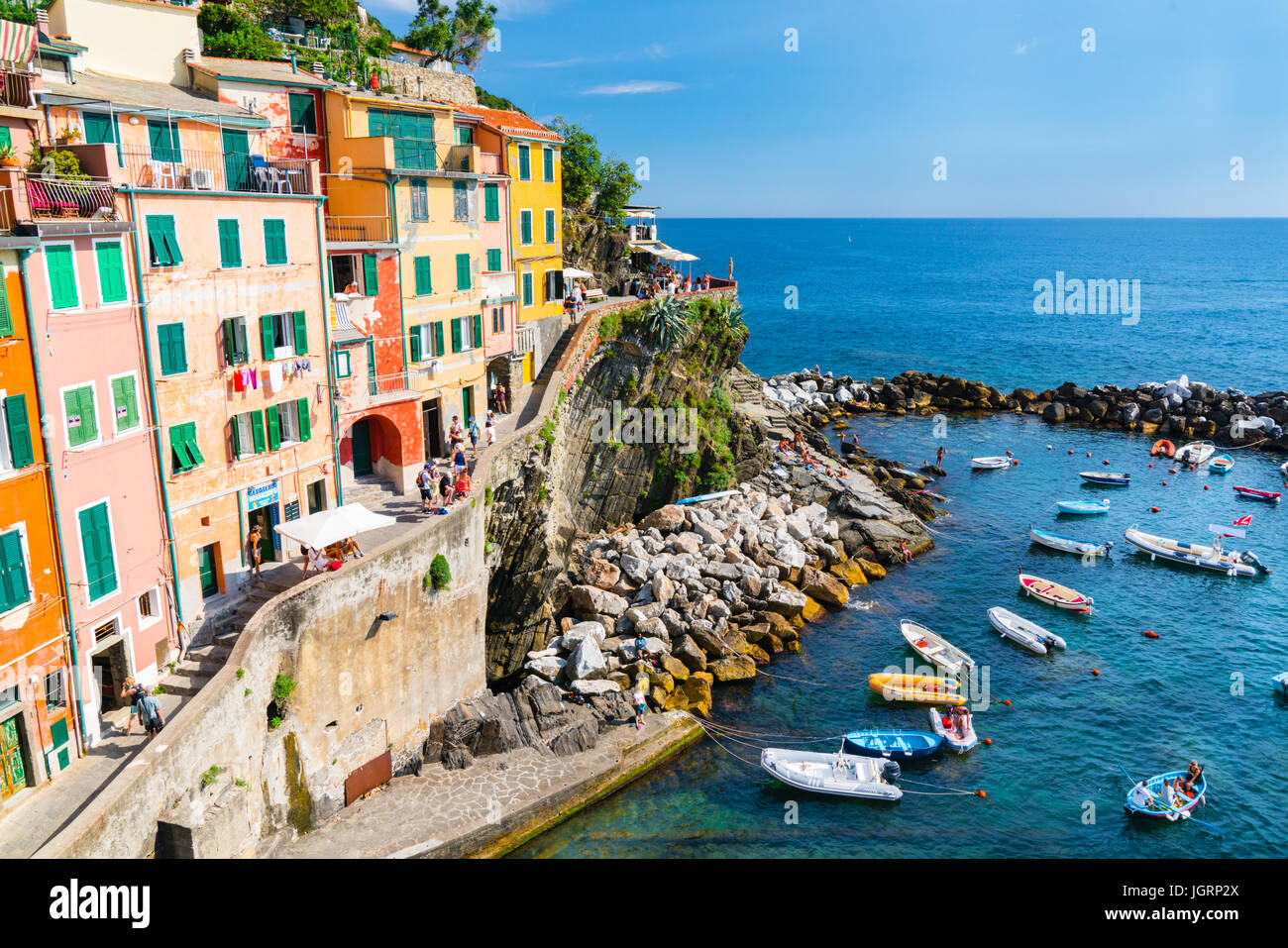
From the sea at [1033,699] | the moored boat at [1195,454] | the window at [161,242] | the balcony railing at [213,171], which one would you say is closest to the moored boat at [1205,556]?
the sea at [1033,699]

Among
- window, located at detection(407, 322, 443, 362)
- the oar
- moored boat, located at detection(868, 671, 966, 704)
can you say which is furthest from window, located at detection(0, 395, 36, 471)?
the oar

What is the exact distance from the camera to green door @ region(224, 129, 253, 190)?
1119 inches

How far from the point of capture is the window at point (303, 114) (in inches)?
1300

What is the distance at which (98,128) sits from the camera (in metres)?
24.2

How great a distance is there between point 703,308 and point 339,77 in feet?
76.5

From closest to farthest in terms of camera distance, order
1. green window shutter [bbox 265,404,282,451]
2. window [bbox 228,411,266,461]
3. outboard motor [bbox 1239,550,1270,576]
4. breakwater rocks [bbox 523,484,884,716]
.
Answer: window [bbox 228,411,266,461]
green window shutter [bbox 265,404,282,451]
breakwater rocks [bbox 523,484,884,716]
outboard motor [bbox 1239,550,1270,576]

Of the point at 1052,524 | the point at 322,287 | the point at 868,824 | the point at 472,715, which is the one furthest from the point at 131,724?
the point at 1052,524

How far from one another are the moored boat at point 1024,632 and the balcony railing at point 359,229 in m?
32.0

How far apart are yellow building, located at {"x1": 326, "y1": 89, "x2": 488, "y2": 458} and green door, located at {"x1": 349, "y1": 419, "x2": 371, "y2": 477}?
2366 millimetres

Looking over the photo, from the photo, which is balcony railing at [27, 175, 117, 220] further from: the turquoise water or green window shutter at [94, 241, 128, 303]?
the turquoise water

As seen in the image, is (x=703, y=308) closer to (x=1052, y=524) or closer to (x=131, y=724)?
(x=1052, y=524)

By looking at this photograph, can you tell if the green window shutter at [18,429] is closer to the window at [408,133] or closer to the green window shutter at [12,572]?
the green window shutter at [12,572]

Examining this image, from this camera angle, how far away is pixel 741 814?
30047mm
